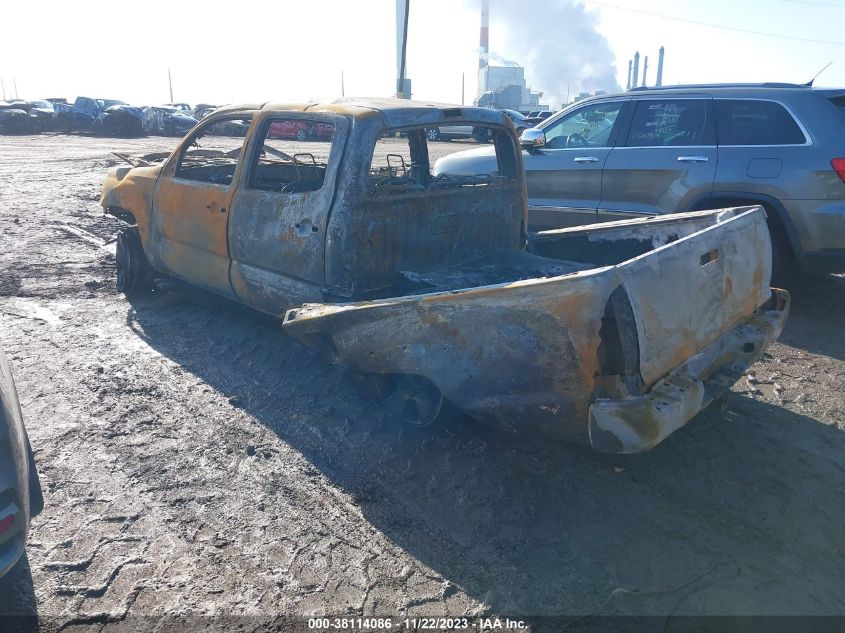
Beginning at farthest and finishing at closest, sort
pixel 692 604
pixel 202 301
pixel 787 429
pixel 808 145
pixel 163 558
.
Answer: pixel 202 301 < pixel 808 145 < pixel 787 429 < pixel 163 558 < pixel 692 604

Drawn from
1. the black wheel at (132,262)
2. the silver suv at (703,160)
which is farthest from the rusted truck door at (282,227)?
the silver suv at (703,160)

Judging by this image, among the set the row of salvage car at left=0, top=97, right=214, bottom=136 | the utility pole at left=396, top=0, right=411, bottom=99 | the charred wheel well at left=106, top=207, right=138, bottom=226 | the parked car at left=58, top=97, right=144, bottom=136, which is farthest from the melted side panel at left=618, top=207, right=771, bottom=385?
the parked car at left=58, top=97, right=144, bottom=136

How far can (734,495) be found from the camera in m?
3.32

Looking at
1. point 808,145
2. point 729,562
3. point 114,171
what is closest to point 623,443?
point 729,562

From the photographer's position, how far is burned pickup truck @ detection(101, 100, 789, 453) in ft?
9.82

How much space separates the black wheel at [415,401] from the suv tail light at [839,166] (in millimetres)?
4059

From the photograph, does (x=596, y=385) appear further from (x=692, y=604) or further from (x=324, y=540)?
(x=324, y=540)

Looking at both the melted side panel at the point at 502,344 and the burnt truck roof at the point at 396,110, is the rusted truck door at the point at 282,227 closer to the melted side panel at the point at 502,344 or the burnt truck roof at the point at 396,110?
the burnt truck roof at the point at 396,110

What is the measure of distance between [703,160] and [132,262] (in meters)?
5.29

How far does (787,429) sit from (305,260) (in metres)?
3.08

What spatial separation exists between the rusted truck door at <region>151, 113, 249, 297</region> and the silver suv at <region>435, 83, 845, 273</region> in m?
3.02

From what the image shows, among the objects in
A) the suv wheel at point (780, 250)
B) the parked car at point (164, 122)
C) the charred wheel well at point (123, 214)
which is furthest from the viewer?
the parked car at point (164, 122)

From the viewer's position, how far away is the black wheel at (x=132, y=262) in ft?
20.2

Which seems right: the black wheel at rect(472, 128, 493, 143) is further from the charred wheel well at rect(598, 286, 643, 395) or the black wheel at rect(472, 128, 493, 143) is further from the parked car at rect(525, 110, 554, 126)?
the parked car at rect(525, 110, 554, 126)
